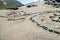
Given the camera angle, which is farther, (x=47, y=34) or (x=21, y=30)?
(x=21, y=30)

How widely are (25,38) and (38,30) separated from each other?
11.2 feet

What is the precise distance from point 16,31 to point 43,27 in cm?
364

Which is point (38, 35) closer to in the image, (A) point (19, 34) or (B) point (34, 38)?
(B) point (34, 38)

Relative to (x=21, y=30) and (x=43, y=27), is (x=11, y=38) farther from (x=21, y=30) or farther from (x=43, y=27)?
(x=43, y=27)

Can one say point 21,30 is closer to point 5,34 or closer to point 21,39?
point 5,34

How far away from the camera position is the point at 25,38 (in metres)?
19.7

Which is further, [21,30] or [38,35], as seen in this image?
[21,30]

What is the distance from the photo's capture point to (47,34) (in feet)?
67.9

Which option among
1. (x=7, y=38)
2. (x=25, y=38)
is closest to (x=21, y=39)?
(x=25, y=38)

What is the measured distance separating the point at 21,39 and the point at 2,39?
7.57 ft

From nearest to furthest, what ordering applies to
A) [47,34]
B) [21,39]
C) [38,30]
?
[21,39], [47,34], [38,30]

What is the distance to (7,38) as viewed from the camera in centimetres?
2030

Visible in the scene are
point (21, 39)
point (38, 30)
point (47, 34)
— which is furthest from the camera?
point (38, 30)

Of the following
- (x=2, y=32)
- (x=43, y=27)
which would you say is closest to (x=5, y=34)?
(x=2, y=32)
